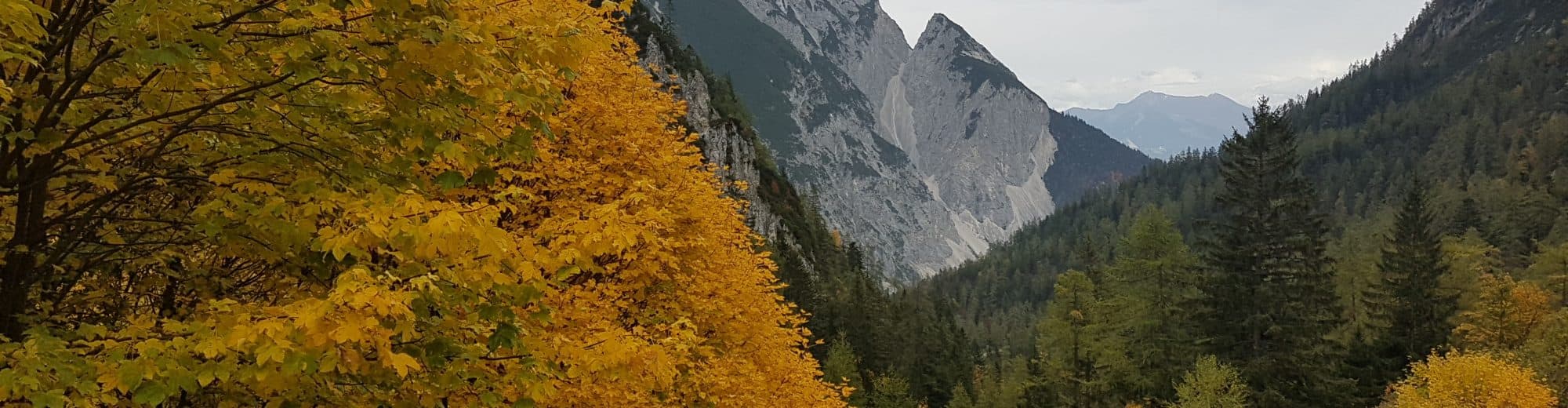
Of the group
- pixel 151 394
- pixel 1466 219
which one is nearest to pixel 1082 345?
pixel 151 394

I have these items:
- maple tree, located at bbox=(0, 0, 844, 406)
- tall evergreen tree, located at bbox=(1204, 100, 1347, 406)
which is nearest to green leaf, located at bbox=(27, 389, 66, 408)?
maple tree, located at bbox=(0, 0, 844, 406)

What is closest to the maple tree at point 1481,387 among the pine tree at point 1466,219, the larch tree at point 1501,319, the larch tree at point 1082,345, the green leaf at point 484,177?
the larch tree at point 1082,345

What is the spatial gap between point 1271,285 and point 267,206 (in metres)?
37.2

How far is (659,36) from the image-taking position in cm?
9706

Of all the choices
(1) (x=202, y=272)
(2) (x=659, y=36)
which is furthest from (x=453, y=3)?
(2) (x=659, y=36)

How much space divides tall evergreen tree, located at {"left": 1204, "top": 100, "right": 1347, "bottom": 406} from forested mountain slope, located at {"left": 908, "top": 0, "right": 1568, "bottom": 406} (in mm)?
723

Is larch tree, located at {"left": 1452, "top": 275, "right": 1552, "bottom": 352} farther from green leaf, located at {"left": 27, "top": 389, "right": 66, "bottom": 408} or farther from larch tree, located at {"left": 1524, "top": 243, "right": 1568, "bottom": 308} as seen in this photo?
green leaf, located at {"left": 27, "top": 389, "right": 66, "bottom": 408}

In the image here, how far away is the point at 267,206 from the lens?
5098 millimetres

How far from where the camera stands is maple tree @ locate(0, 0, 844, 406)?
14.8 feet

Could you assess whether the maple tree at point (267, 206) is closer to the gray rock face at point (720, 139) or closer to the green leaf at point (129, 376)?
the green leaf at point (129, 376)

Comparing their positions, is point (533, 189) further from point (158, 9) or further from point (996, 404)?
point (996, 404)

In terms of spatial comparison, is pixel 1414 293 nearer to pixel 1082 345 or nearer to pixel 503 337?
pixel 1082 345

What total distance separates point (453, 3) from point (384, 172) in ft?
4.18

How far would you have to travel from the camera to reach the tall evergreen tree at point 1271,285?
Answer: 32031mm
